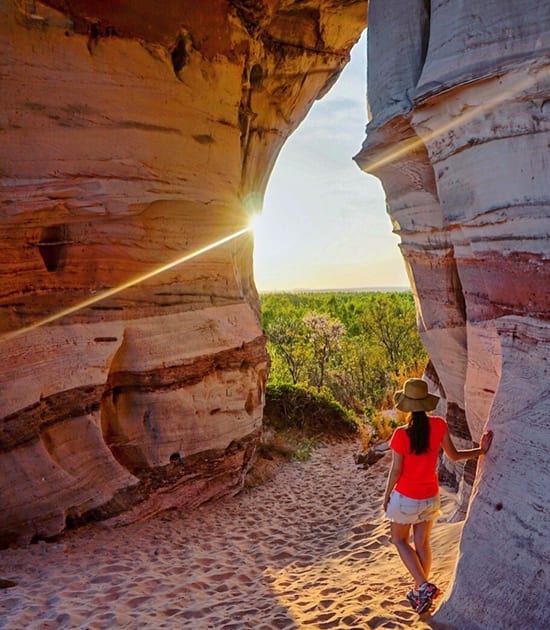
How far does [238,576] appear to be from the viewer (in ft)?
15.5

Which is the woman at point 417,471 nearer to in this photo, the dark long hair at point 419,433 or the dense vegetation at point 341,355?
the dark long hair at point 419,433

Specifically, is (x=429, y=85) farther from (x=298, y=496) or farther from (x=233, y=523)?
(x=298, y=496)

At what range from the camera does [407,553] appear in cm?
338

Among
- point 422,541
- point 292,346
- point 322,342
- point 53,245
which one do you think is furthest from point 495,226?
point 292,346

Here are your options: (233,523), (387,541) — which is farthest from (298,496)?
(387,541)

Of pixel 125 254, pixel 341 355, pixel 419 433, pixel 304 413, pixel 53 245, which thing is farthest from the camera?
pixel 341 355

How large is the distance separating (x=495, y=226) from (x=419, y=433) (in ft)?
4.19

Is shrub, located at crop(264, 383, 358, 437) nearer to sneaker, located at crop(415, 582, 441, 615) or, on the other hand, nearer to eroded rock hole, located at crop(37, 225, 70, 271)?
eroded rock hole, located at crop(37, 225, 70, 271)

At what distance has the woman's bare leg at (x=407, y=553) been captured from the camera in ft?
11.0

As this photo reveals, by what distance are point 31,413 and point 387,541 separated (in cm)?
327

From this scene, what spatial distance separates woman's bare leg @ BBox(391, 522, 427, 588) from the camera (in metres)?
3.36

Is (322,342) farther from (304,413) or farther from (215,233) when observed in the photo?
(215,233)

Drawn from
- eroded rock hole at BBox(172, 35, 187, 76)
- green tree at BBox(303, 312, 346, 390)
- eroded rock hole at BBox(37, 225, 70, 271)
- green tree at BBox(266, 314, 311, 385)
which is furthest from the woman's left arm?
green tree at BBox(303, 312, 346, 390)

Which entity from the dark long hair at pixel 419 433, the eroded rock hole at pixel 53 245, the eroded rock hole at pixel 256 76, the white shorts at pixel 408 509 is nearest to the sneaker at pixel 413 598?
the white shorts at pixel 408 509
